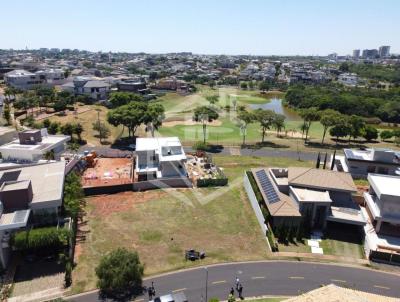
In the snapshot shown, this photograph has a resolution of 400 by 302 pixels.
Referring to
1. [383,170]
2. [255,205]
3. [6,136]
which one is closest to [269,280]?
[255,205]

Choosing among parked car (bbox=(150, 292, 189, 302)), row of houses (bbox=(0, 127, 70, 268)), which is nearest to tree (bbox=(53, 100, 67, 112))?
row of houses (bbox=(0, 127, 70, 268))

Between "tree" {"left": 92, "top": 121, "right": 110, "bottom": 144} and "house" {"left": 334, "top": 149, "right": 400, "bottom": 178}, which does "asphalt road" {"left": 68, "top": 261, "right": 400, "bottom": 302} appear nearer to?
"house" {"left": 334, "top": 149, "right": 400, "bottom": 178}

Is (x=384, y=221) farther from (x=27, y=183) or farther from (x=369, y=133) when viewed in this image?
(x=369, y=133)

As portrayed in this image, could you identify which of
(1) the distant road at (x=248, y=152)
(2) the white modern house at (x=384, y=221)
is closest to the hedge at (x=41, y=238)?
(2) the white modern house at (x=384, y=221)

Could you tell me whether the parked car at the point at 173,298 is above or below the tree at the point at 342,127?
below

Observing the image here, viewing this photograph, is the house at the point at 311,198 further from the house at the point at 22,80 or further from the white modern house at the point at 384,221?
the house at the point at 22,80

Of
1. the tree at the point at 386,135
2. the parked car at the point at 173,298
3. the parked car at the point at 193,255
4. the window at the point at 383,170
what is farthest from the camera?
the tree at the point at 386,135

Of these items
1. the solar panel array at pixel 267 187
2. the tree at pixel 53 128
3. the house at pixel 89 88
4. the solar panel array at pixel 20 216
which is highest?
the house at pixel 89 88
